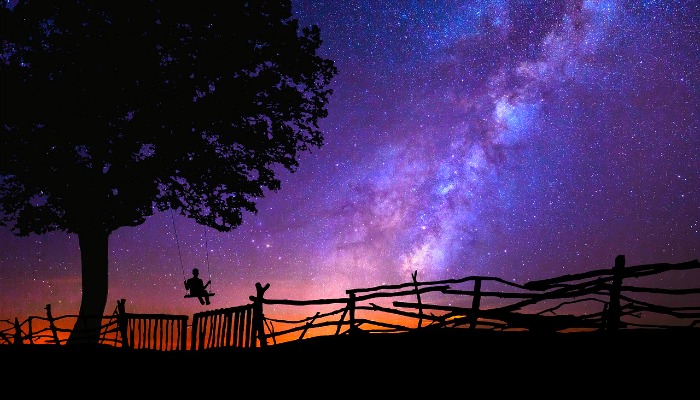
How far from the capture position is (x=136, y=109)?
1759 cm

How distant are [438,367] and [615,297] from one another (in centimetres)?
270

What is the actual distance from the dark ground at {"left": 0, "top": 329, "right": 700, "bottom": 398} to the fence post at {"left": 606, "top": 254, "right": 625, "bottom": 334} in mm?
784

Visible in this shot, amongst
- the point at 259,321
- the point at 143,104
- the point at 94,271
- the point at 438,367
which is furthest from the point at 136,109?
the point at 438,367

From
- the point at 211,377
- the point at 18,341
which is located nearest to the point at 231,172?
the point at 18,341

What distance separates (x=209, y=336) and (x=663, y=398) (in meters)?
9.90

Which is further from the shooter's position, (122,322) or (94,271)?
(94,271)

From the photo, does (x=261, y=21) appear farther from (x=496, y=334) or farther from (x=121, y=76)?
(x=496, y=334)

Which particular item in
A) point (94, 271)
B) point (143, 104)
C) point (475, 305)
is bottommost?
point (475, 305)

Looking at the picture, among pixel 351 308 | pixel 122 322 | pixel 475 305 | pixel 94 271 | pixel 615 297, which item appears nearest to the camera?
pixel 615 297

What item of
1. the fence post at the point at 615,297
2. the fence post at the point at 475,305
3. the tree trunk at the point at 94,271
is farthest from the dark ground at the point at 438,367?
the tree trunk at the point at 94,271

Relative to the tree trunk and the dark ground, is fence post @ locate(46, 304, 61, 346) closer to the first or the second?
the tree trunk

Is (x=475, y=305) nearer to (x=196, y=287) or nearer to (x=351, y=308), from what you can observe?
(x=351, y=308)

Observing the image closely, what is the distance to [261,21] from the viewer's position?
18.6 metres

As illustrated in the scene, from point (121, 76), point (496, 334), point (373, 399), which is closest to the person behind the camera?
point (373, 399)
